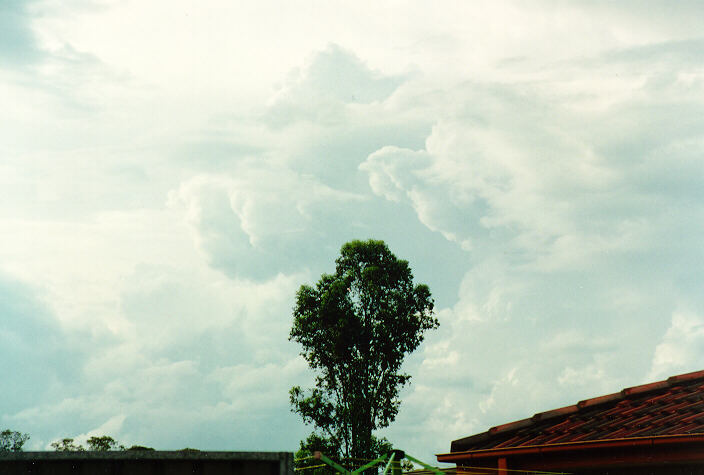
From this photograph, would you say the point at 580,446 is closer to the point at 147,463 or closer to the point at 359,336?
the point at 147,463

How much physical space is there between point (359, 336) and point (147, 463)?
25.6m

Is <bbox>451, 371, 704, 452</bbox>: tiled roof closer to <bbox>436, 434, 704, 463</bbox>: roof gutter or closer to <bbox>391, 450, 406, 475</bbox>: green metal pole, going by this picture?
<bbox>436, 434, 704, 463</bbox>: roof gutter

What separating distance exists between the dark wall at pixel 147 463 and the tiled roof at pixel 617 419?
7.40 meters

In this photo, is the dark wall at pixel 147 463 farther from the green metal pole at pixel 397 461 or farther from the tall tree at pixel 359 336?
the tall tree at pixel 359 336

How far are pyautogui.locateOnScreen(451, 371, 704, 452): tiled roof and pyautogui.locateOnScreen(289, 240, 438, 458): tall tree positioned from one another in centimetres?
1715

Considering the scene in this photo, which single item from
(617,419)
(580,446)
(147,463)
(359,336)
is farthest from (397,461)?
(359,336)

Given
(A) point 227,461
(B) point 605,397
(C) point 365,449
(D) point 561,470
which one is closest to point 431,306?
(C) point 365,449

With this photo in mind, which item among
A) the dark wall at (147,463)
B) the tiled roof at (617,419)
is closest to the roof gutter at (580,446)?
the tiled roof at (617,419)

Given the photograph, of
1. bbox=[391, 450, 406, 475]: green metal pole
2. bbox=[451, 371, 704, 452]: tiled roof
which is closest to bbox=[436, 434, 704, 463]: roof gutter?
bbox=[451, 371, 704, 452]: tiled roof

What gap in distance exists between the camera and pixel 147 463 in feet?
30.0

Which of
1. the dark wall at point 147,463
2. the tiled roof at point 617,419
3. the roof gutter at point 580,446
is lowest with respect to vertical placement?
the dark wall at point 147,463

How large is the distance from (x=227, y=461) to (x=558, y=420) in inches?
394

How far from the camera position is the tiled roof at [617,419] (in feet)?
43.9

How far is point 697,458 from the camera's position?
11.9m
